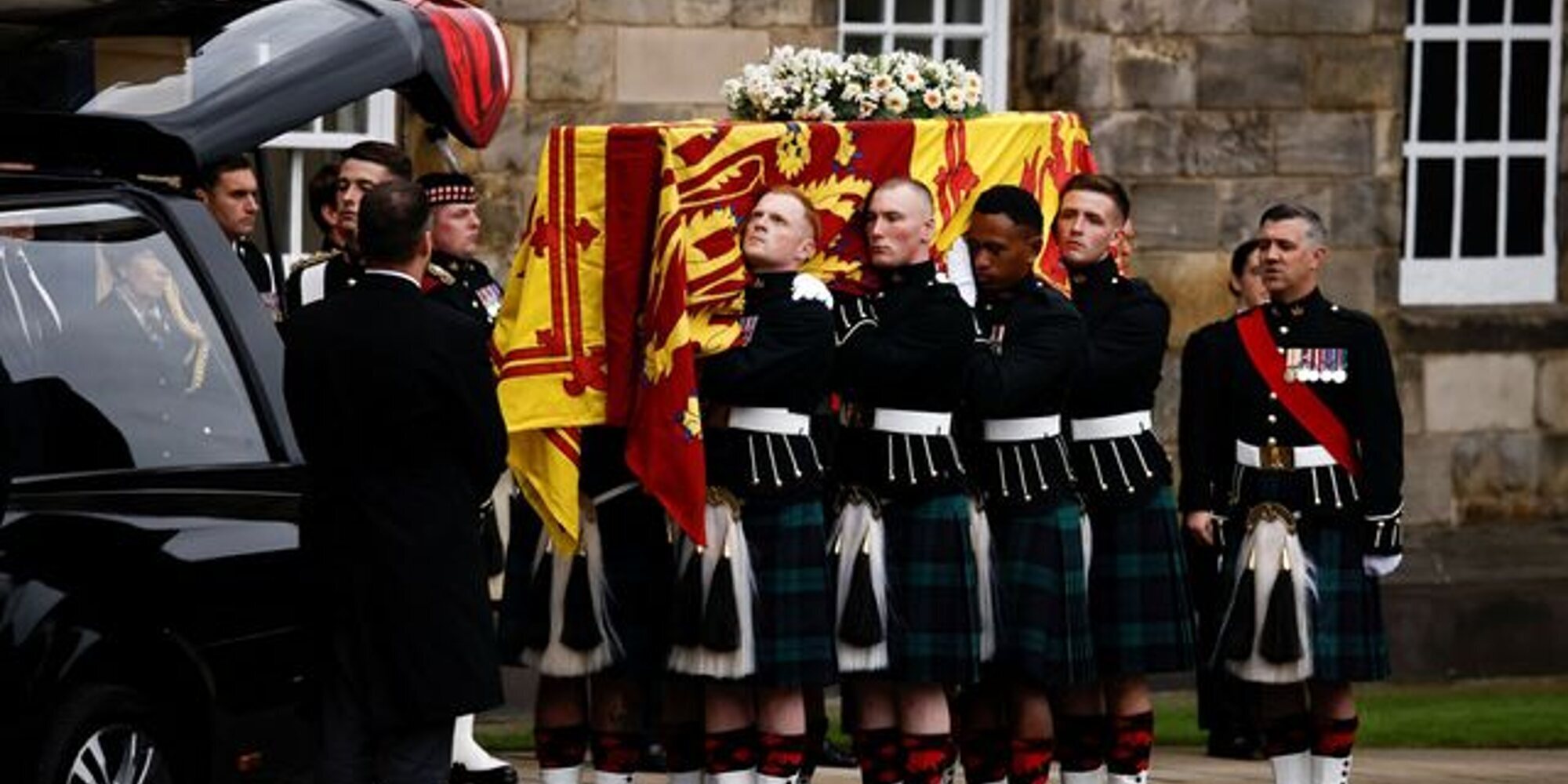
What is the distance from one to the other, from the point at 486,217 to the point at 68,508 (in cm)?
693

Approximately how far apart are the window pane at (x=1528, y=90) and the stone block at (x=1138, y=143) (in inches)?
76.5

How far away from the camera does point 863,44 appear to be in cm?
1702

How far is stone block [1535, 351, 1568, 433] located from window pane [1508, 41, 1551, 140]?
990 millimetres

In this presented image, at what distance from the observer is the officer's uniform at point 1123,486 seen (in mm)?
11805

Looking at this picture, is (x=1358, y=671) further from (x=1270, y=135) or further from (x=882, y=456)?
(x=1270, y=135)

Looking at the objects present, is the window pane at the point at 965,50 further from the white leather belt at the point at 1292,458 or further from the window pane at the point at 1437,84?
the white leather belt at the point at 1292,458

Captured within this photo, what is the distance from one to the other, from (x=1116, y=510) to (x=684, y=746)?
1.38 metres

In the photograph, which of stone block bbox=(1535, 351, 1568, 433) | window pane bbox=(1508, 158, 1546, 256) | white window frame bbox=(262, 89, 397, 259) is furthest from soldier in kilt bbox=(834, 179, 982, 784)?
window pane bbox=(1508, 158, 1546, 256)

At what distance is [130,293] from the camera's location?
31.1ft

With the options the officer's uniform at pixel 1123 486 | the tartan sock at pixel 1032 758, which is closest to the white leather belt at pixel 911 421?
the officer's uniform at pixel 1123 486

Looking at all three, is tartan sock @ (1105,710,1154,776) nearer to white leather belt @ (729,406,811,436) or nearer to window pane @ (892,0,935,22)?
white leather belt @ (729,406,811,436)

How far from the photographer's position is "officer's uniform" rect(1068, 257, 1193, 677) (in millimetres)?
11805

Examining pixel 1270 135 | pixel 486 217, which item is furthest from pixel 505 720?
pixel 1270 135

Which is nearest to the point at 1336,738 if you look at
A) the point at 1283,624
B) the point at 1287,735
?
the point at 1287,735
